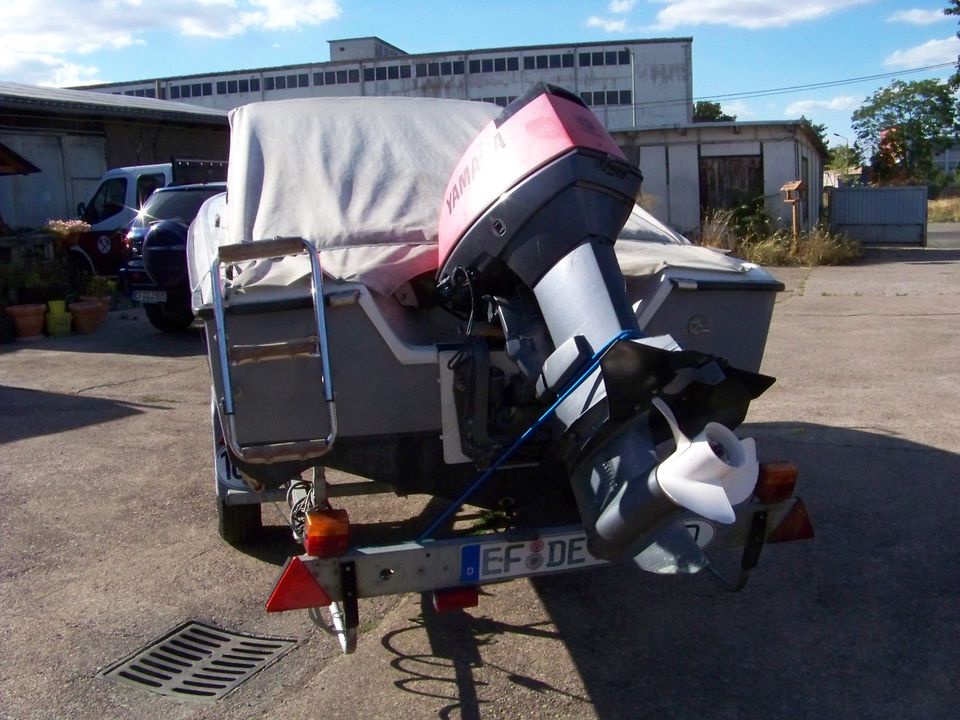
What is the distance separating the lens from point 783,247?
73.5 feet

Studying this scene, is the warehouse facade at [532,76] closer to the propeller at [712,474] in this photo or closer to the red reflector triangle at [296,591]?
the red reflector triangle at [296,591]

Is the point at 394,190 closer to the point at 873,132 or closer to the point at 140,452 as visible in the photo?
the point at 140,452

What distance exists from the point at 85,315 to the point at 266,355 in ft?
34.9

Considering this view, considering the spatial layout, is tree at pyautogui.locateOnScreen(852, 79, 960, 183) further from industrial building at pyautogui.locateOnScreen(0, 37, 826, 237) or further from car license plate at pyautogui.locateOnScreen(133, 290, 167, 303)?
car license plate at pyautogui.locateOnScreen(133, 290, 167, 303)

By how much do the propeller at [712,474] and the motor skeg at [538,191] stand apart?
1.07m

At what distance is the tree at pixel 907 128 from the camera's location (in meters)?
65.1

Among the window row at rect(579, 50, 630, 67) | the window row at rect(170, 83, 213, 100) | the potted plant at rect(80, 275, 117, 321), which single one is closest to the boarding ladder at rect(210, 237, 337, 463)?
the potted plant at rect(80, 275, 117, 321)

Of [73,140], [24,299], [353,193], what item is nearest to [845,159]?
[73,140]

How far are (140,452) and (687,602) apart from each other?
4.10m

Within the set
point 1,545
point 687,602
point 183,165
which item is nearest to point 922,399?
point 687,602

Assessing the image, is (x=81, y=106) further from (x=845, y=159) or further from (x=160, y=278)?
(x=845, y=159)

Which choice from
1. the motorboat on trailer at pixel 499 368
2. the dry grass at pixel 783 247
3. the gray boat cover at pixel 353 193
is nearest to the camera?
the motorboat on trailer at pixel 499 368

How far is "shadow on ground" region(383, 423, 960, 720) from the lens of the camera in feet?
11.8

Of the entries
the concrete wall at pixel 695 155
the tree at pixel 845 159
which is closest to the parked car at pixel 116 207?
the concrete wall at pixel 695 155
